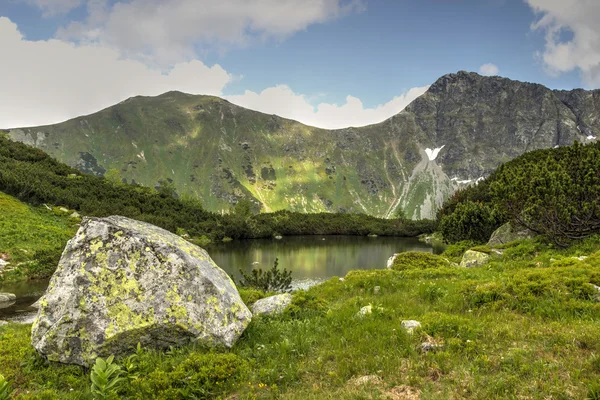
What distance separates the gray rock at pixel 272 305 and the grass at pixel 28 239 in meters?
41.7

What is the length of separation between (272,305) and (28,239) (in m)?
50.8

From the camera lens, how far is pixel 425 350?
820cm

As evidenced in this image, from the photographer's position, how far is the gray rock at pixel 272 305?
42.2 feet

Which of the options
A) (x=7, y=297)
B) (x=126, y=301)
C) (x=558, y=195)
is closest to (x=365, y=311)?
(x=126, y=301)

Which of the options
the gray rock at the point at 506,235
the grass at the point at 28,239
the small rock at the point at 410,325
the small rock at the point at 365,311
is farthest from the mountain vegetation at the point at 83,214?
the gray rock at the point at 506,235

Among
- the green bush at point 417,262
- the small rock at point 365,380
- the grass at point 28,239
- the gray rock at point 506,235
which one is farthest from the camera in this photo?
the grass at point 28,239

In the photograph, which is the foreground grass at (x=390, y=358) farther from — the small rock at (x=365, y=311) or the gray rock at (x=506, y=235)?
the gray rock at (x=506, y=235)

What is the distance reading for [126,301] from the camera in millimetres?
9273

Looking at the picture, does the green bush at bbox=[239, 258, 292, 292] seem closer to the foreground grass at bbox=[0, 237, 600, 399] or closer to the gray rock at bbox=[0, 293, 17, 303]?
the foreground grass at bbox=[0, 237, 600, 399]

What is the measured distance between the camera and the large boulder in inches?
348

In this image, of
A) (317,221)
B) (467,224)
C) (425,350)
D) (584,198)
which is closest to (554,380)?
(425,350)

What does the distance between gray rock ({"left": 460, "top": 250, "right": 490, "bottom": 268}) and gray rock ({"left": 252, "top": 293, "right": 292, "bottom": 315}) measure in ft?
62.1

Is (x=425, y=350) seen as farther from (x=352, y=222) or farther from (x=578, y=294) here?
(x=352, y=222)

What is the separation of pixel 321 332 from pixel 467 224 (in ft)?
178
